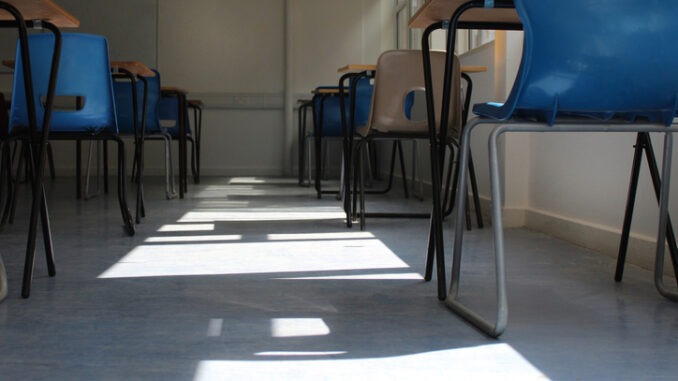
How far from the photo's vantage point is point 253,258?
Result: 2.71 metres

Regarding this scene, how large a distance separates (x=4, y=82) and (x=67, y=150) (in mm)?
936

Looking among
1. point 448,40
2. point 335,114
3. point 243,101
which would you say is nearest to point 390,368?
point 448,40

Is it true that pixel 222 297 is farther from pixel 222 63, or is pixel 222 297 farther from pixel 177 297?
pixel 222 63

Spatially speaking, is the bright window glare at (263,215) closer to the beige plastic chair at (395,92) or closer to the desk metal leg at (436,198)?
the beige plastic chair at (395,92)

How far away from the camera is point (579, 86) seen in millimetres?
1629

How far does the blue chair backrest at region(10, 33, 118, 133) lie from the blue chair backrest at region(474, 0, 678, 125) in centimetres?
180

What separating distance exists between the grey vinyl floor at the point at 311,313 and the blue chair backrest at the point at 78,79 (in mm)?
488

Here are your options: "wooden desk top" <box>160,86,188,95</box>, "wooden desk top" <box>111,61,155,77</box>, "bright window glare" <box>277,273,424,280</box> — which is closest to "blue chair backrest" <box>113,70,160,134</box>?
"wooden desk top" <box>160,86,188,95</box>

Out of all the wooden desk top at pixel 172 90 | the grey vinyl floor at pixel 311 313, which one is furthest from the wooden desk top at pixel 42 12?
the wooden desk top at pixel 172 90

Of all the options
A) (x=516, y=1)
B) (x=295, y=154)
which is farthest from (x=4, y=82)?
(x=516, y=1)

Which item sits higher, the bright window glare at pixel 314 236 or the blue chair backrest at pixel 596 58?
the blue chair backrest at pixel 596 58

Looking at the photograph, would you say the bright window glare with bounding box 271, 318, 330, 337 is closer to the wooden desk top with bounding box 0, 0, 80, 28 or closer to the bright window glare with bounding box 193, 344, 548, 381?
the bright window glare with bounding box 193, 344, 548, 381

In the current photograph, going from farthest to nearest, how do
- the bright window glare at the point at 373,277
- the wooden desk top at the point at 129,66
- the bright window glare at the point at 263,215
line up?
the bright window glare at the point at 263,215 → the wooden desk top at the point at 129,66 → the bright window glare at the point at 373,277

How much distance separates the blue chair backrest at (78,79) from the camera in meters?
2.92
